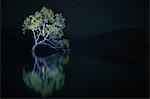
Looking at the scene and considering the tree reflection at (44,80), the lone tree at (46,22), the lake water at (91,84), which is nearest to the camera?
the lake water at (91,84)

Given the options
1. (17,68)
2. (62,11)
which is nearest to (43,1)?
(62,11)

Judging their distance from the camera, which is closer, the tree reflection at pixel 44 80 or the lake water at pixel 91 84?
the lake water at pixel 91 84

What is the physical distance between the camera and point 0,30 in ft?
44.5

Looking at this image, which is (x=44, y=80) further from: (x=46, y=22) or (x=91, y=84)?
(x=46, y=22)

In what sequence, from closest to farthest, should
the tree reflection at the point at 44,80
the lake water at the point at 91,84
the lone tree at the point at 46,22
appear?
the lake water at the point at 91,84
the tree reflection at the point at 44,80
the lone tree at the point at 46,22

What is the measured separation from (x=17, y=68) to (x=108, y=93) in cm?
315

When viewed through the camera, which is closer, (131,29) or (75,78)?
(75,78)

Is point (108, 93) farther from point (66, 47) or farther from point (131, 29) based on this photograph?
point (131, 29)

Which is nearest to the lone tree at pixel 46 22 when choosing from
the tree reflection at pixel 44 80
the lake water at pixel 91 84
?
the lake water at pixel 91 84

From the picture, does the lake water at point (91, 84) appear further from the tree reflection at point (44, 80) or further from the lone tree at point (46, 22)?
the lone tree at point (46, 22)

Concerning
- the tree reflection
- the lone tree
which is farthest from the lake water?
the lone tree

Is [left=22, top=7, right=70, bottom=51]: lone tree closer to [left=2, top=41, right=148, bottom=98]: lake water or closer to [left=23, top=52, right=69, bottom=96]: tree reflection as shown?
[left=2, top=41, right=148, bottom=98]: lake water

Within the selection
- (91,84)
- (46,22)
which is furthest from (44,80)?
(46,22)

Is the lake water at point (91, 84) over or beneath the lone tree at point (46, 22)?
beneath
